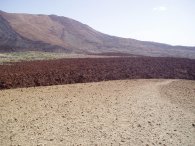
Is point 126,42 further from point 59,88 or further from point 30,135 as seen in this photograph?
point 30,135

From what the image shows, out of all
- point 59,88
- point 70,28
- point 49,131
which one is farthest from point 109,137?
point 70,28

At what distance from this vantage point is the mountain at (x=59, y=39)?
5531 centimetres

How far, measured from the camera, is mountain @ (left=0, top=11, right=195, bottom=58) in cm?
5531

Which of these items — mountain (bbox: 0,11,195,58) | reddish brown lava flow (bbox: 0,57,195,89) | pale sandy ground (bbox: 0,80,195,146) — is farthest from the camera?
mountain (bbox: 0,11,195,58)

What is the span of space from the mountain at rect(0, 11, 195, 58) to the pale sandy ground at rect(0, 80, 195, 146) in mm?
33375

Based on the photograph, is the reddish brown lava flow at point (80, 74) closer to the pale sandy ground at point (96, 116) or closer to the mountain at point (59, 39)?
the pale sandy ground at point (96, 116)

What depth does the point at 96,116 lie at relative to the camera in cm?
1137

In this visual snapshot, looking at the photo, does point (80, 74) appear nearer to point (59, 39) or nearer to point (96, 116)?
point (96, 116)

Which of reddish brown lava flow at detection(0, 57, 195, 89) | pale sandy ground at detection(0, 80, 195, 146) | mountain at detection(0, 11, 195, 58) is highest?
mountain at detection(0, 11, 195, 58)

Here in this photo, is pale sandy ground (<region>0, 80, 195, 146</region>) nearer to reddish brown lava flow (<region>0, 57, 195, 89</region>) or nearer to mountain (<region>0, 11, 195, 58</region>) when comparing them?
reddish brown lava flow (<region>0, 57, 195, 89</region>)

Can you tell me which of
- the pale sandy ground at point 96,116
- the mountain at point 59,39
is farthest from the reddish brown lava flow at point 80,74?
the mountain at point 59,39

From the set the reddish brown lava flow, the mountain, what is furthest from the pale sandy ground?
the mountain

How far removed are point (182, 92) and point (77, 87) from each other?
236 inches

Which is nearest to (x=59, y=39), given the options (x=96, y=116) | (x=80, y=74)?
(x=80, y=74)
